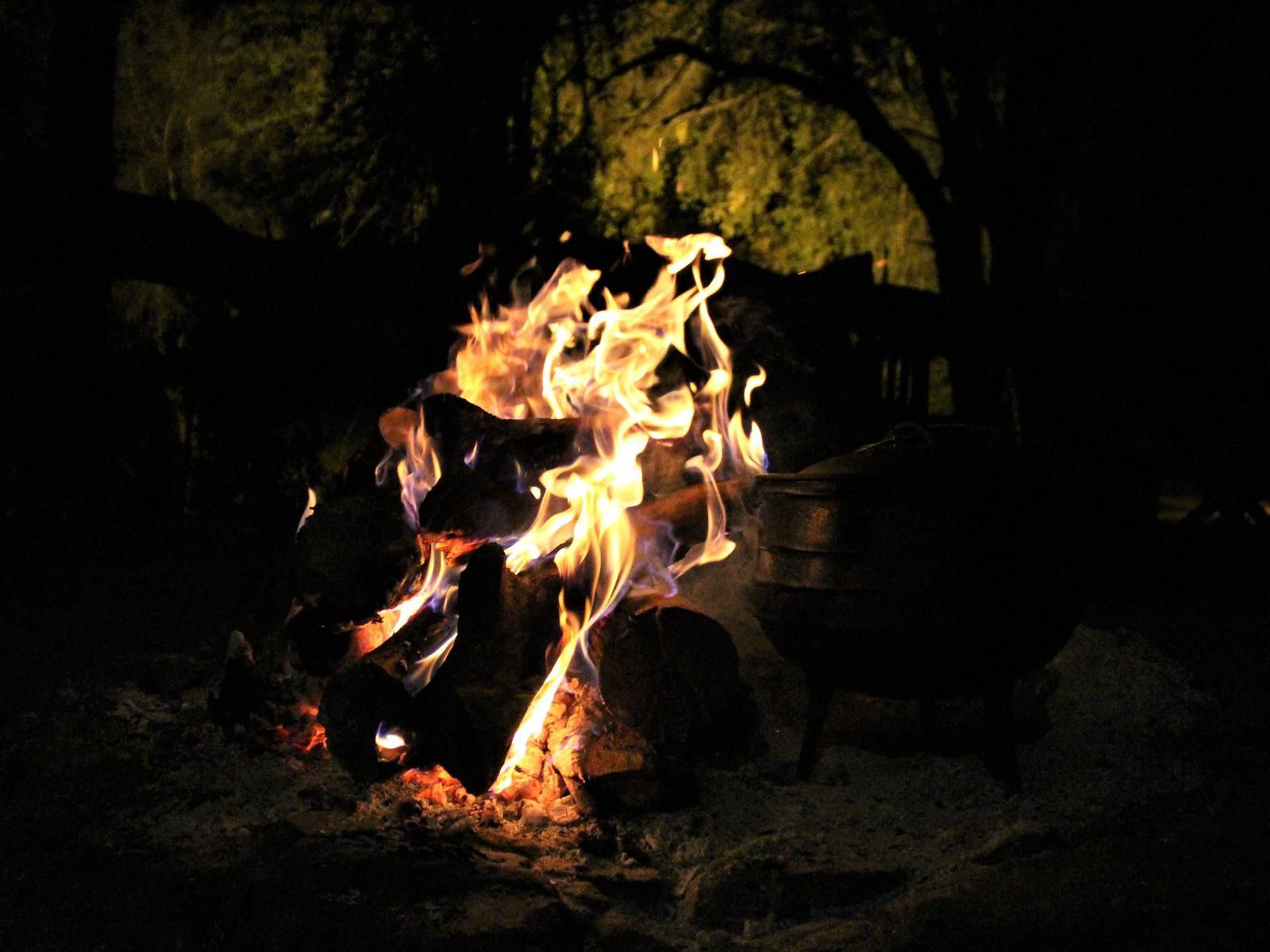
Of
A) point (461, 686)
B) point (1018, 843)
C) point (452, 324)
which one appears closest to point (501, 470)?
point (461, 686)

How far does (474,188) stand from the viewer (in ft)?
28.9

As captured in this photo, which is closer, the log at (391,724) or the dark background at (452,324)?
the log at (391,724)

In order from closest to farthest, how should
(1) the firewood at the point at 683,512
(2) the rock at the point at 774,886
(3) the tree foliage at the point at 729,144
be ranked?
(2) the rock at the point at 774,886 → (1) the firewood at the point at 683,512 → (3) the tree foliage at the point at 729,144

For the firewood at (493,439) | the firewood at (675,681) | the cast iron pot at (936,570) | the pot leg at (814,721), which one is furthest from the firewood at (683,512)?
the pot leg at (814,721)

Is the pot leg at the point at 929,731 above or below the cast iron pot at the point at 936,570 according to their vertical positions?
below

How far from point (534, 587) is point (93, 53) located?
5207 mm

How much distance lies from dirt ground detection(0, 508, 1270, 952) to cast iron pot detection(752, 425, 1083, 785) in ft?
1.40

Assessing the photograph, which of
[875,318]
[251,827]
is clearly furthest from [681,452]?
[875,318]

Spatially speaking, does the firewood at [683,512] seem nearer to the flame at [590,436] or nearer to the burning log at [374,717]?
the flame at [590,436]

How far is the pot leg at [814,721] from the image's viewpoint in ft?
12.5

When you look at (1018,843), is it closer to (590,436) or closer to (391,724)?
(391,724)

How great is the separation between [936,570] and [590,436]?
1.38 m

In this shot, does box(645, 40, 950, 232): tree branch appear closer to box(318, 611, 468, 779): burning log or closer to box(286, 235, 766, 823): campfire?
box(286, 235, 766, 823): campfire

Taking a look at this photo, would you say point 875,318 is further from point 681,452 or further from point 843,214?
point 843,214
